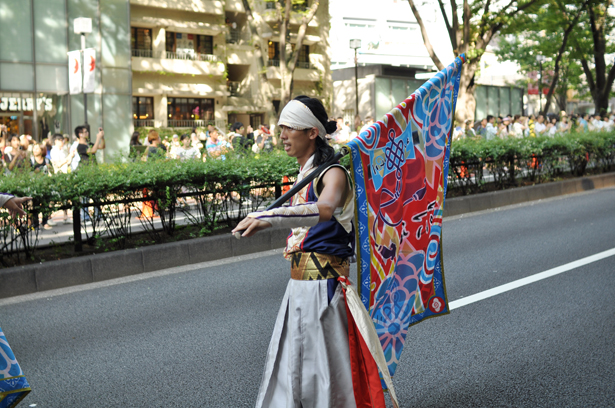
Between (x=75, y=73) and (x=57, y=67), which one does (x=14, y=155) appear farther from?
(x=57, y=67)

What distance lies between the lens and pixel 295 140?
3.01 meters

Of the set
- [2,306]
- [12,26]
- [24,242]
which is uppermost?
[12,26]

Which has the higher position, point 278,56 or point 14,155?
point 278,56

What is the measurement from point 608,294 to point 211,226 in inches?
212

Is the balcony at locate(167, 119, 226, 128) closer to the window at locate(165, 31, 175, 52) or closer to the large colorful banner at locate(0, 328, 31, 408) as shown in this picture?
the window at locate(165, 31, 175, 52)

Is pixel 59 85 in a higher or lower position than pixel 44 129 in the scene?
higher

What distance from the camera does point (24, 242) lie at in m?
7.71

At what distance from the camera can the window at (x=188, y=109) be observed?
3656 centimetres

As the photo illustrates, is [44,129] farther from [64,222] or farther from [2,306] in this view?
[2,306]

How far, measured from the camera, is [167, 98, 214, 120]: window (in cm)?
3656

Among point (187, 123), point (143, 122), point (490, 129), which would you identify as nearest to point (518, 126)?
point (490, 129)

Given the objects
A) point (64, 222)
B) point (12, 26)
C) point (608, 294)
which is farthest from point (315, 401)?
point (12, 26)

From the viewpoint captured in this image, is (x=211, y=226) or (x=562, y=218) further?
(x=562, y=218)

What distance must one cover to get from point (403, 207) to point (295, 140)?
0.71 metres
